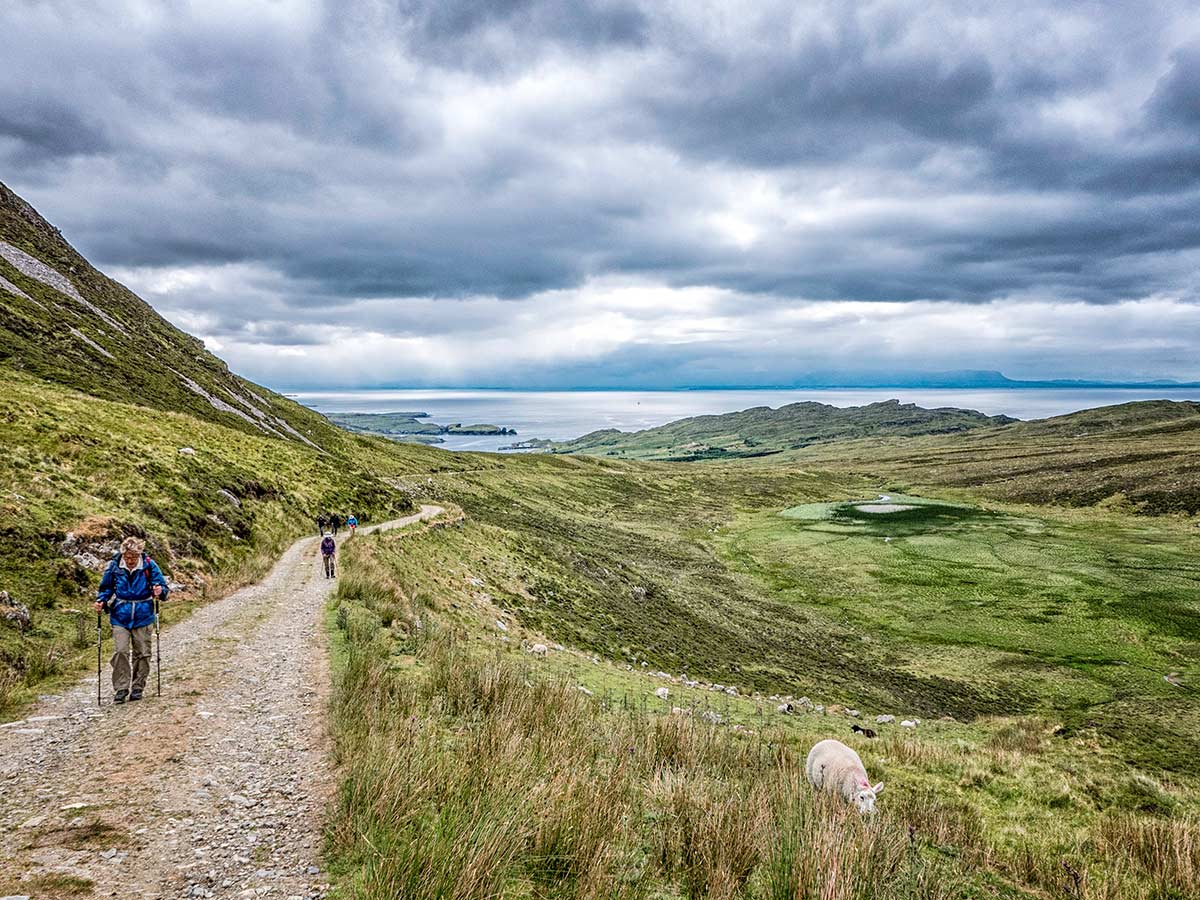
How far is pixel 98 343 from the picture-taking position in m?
71.2

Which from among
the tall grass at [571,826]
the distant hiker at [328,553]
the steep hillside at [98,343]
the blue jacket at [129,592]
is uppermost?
the steep hillside at [98,343]

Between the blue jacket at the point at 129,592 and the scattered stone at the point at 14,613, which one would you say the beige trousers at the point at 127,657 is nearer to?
the blue jacket at the point at 129,592

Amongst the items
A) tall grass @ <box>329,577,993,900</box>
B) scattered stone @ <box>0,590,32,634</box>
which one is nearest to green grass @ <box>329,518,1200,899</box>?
tall grass @ <box>329,577,993,900</box>

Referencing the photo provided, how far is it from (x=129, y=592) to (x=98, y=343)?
8241cm

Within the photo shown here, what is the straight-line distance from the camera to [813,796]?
714 centimetres

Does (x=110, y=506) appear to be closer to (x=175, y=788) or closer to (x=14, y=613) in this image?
(x=14, y=613)

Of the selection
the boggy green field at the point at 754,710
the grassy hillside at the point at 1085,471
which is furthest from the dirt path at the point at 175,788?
the grassy hillside at the point at 1085,471

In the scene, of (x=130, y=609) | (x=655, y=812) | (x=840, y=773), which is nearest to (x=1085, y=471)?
(x=840, y=773)

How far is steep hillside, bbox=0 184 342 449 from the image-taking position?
57.2m

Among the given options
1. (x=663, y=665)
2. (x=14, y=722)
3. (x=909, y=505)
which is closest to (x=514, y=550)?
(x=663, y=665)

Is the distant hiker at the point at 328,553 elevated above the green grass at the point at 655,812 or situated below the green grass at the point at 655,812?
below

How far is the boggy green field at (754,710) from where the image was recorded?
5383 mm

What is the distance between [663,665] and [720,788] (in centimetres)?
2194

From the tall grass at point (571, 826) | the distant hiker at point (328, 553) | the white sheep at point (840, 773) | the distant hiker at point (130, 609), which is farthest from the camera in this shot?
the distant hiker at point (328, 553)
